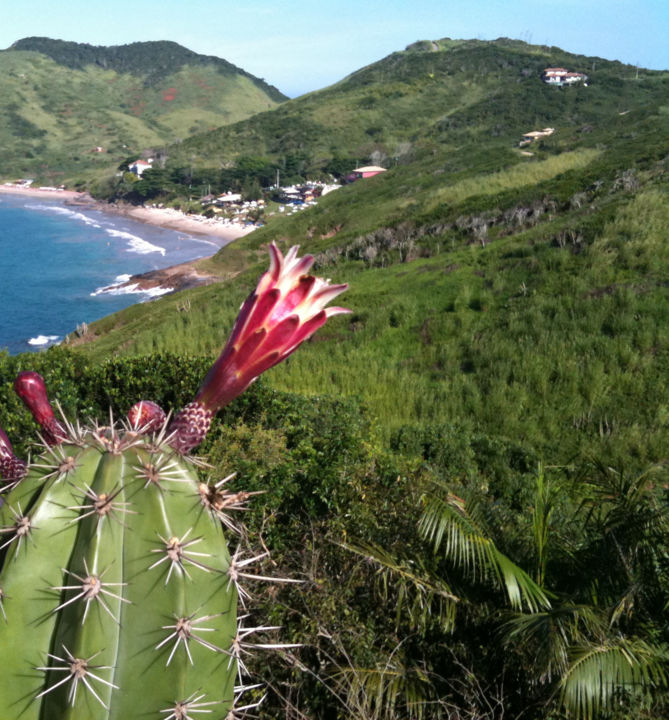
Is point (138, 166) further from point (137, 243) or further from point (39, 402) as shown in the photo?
point (39, 402)

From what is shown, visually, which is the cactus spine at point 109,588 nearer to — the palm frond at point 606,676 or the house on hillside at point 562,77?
the palm frond at point 606,676

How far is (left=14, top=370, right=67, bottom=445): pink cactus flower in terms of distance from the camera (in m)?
1.91

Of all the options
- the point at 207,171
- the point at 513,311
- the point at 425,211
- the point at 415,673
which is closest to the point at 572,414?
the point at 513,311

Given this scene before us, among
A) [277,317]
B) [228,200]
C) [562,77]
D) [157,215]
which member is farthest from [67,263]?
[562,77]

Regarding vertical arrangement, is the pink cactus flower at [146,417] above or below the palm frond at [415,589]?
above

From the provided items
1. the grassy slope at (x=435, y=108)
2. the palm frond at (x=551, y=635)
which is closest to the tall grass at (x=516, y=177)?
the palm frond at (x=551, y=635)

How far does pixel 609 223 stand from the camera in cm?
1478

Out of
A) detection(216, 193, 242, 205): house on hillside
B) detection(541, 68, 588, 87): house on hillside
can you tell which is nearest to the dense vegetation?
detection(216, 193, 242, 205): house on hillside

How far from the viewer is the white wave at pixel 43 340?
30.5 metres

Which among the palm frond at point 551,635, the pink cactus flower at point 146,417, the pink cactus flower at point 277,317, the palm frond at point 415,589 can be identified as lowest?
the palm frond at point 415,589

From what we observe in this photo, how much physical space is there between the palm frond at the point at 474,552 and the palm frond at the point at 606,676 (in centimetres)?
50

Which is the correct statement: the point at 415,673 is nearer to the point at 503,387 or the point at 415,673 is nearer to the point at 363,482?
the point at 363,482

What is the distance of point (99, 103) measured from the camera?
508 feet

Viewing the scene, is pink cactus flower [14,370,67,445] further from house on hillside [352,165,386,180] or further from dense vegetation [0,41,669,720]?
house on hillside [352,165,386,180]
